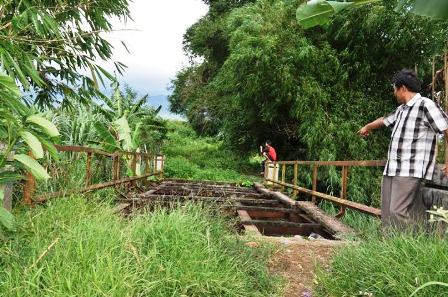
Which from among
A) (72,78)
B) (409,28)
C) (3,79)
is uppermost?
(409,28)

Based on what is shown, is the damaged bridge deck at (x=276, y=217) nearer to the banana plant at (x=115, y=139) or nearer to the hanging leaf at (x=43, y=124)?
the banana plant at (x=115, y=139)

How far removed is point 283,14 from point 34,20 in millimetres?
9815

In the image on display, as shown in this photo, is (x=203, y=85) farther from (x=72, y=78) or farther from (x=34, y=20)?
(x=34, y=20)

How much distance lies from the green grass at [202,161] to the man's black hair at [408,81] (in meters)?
9.14

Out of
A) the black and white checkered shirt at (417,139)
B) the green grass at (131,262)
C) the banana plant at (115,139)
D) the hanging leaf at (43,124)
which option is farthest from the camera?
the banana plant at (115,139)

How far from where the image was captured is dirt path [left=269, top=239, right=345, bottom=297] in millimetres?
2522

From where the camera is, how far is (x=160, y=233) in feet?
7.84

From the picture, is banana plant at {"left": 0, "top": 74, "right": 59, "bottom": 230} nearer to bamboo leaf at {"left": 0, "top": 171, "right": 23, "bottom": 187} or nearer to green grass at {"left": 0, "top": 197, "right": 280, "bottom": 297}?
bamboo leaf at {"left": 0, "top": 171, "right": 23, "bottom": 187}

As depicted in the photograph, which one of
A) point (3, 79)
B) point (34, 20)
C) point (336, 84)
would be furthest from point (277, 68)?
point (3, 79)

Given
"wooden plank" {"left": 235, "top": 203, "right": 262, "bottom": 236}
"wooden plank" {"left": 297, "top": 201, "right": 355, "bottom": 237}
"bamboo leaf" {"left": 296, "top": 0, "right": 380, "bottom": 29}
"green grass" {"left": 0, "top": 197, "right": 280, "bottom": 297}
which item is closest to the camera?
"bamboo leaf" {"left": 296, "top": 0, "right": 380, "bottom": 29}

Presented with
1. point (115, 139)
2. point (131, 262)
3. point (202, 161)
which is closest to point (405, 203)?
point (131, 262)

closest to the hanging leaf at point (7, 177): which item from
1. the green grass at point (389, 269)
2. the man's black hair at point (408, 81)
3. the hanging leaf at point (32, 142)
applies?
the hanging leaf at point (32, 142)

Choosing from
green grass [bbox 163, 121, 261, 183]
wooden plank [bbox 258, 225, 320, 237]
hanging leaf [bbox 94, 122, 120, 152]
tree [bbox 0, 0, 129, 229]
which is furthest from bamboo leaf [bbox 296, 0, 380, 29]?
green grass [bbox 163, 121, 261, 183]

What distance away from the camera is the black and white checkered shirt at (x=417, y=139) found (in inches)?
112
